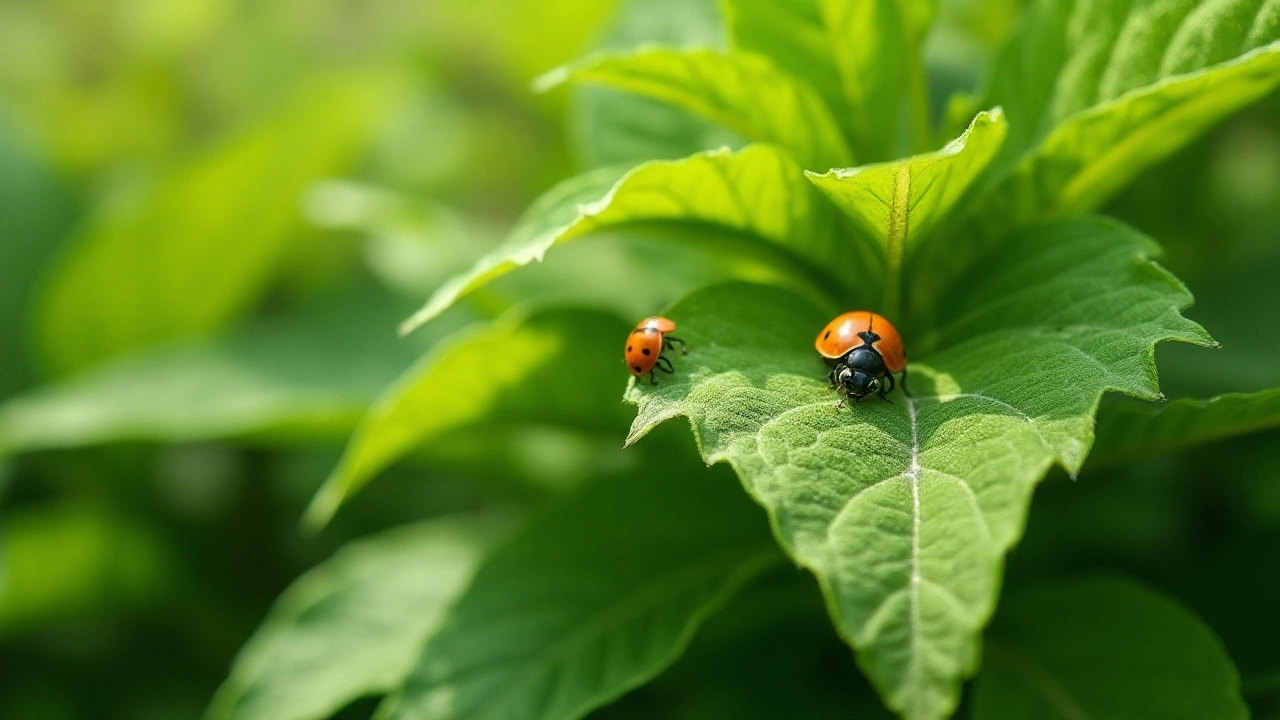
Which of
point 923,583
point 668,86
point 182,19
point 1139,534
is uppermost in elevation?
point 182,19

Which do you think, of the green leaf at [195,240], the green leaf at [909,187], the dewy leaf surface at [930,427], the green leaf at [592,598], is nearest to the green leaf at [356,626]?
the green leaf at [592,598]

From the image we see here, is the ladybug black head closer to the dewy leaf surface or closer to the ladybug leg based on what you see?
the dewy leaf surface

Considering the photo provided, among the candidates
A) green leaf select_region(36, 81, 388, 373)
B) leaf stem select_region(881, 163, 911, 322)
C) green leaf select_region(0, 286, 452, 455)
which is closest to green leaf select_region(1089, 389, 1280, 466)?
leaf stem select_region(881, 163, 911, 322)

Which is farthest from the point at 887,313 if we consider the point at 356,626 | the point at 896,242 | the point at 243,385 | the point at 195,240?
the point at 195,240

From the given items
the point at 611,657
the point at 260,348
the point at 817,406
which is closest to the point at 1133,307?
the point at 817,406

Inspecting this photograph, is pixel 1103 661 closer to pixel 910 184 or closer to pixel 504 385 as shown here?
pixel 910 184

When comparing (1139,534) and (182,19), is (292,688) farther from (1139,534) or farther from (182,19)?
(182,19)
